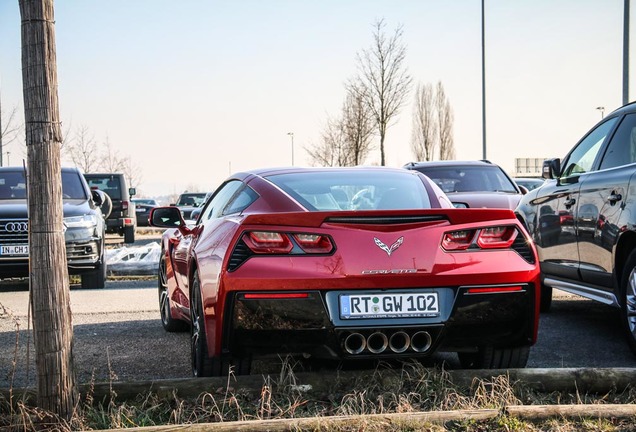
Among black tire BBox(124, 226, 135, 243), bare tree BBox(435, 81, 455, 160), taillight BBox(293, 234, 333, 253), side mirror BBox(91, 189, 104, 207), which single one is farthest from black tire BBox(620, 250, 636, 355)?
bare tree BBox(435, 81, 455, 160)

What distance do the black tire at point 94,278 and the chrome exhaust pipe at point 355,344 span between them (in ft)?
25.9

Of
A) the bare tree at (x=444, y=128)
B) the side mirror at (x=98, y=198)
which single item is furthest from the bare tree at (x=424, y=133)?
the side mirror at (x=98, y=198)

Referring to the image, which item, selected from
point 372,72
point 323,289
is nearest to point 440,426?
point 323,289

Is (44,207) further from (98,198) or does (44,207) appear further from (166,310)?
(98,198)

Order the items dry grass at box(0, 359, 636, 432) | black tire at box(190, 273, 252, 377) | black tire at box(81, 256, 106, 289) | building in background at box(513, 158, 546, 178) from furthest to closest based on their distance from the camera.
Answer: building in background at box(513, 158, 546, 178)
black tire at box(81, 256, 106, 289)
black tire at box(190, 273, 252, 377)
dry grass at box(0, 359, 636, 432)

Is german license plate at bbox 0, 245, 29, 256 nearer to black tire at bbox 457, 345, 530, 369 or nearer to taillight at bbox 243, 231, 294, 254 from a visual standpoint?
taillight at bbox 243, 231, 294, 254

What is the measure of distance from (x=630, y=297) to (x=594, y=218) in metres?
0.86

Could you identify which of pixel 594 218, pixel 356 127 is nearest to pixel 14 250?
pixel 594 218

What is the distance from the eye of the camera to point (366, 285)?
451cm

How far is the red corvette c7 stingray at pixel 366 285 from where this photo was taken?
4.50m

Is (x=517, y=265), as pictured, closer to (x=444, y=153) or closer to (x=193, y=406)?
(x=193, y=406)

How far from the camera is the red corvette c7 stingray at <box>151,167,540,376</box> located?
4496 millimetres

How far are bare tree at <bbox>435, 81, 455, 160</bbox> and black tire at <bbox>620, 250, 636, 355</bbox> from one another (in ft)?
157

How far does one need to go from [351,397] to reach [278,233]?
2.89 ft
